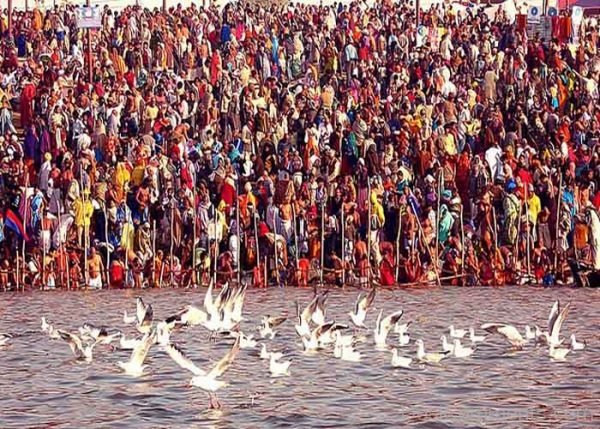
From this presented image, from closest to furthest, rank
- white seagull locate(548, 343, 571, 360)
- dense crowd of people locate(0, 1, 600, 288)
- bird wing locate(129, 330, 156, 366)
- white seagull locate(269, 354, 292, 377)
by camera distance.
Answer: bird wing locate(129, 330, 156, 366) → white seagull locate(269, 354, 292, 377) → white seagull locate(548, 343, 571, 360) → dense crowd of people locate(0, 1, 600, 288)

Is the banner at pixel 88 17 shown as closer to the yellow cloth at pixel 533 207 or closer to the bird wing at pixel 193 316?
the yellow cloth at pixel 533 207

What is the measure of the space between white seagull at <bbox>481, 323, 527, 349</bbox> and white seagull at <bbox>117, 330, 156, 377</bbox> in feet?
15.9

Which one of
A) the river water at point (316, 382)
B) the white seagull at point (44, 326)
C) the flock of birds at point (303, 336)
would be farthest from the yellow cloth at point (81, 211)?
the flock of birds at point (303, 336)

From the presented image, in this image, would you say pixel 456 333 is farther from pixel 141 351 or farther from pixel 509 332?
pixel 141 351

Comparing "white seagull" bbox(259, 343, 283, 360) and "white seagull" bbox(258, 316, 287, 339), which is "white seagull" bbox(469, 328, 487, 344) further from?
"white seagull" bbox(259, 343, 283, 360)

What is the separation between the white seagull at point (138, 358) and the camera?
25984 mm

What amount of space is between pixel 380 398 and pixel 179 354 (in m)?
2.62

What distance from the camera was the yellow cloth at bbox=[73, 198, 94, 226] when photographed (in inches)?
1341

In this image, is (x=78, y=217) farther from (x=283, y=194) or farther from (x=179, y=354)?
(x=179, y=354)

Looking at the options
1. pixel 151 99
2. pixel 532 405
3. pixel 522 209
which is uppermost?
pixel 151 99

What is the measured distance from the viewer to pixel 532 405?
23922mm

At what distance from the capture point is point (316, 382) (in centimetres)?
2561

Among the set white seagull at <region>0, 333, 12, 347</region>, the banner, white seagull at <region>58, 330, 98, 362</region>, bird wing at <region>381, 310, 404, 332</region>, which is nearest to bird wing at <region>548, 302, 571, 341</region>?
bird wing at <region>381, 310, 404, 332</region>

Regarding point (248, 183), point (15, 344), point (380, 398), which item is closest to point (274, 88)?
point (248, 183)
